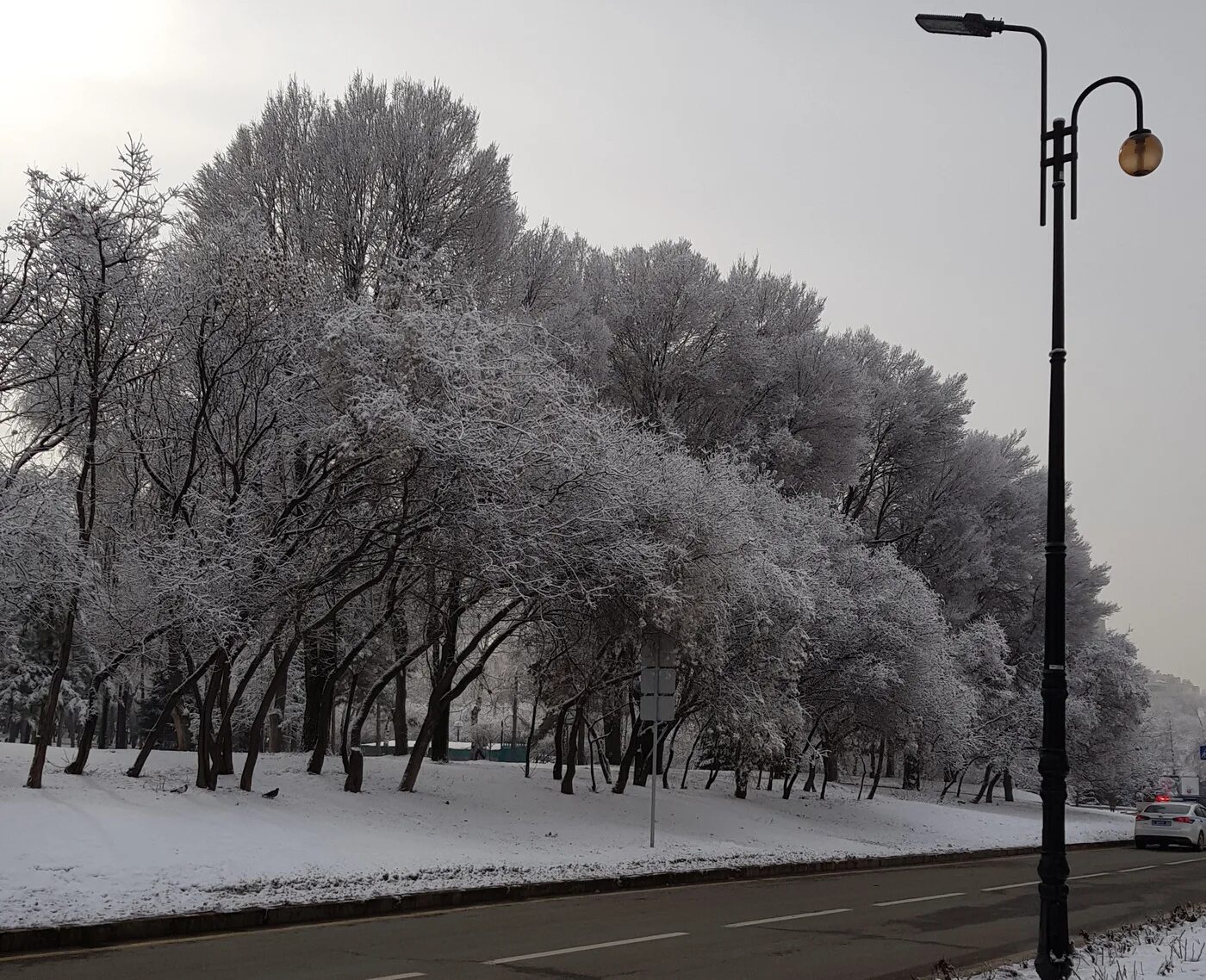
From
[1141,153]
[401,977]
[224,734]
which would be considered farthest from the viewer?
[224,734]

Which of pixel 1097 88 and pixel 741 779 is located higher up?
pixel 1097 88

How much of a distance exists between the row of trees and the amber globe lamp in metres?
9.66

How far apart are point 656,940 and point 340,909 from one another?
136 inches

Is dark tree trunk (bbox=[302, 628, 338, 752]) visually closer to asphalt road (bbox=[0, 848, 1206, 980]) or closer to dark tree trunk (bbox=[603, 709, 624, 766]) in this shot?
dark tree trunk (bbox=[603, 709, 624, 766])

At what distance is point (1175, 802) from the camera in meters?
33.9

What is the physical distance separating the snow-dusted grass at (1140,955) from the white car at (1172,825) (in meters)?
22.6

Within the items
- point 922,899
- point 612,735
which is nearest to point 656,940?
point 922,899

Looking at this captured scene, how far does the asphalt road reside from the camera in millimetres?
9148

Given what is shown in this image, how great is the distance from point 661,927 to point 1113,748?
45553mm

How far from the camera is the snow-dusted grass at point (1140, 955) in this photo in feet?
28.7

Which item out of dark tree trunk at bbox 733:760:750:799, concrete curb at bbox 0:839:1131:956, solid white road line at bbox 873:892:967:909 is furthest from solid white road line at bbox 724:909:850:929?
dark tree trunk at bbox 733:760:750:799

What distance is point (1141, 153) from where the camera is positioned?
9.58 meters

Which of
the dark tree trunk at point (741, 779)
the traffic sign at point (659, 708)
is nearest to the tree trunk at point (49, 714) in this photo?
the traffic sign at point (659, 708)

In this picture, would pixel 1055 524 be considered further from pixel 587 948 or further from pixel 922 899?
pixel 922 899
